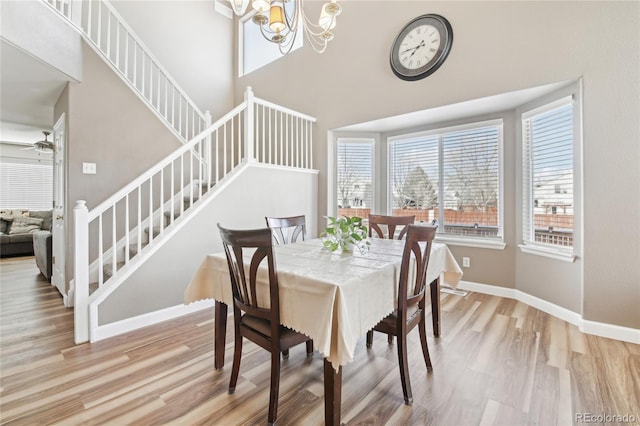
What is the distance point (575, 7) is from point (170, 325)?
15.4 feet

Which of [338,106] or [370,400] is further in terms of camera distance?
[338,106]

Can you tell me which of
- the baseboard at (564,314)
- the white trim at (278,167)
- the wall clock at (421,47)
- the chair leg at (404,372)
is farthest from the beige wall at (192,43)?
the baseboard at (564,314)

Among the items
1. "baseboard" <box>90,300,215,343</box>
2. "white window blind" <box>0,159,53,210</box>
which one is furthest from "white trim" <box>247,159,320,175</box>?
"white window blind" <box>0,159,53,210</box>

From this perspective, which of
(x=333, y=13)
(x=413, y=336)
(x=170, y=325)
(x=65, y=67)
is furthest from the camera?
(x=65, y=67)

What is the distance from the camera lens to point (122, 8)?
4336 millimetres

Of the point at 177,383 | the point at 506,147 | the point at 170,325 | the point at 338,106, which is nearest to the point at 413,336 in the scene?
the point at 177,383

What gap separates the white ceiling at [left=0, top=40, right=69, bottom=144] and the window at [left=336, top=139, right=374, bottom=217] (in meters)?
3.50

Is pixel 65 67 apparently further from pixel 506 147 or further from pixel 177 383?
pixel 506 147

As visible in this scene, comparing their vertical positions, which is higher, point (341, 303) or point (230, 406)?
point (341, 303)

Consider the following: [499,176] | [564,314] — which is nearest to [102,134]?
[499,176]

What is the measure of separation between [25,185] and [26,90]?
17.5ft

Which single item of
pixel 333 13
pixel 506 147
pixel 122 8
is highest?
pixel 122 8

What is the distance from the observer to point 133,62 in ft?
13.9

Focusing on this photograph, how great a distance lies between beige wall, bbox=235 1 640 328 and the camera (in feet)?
7.78
